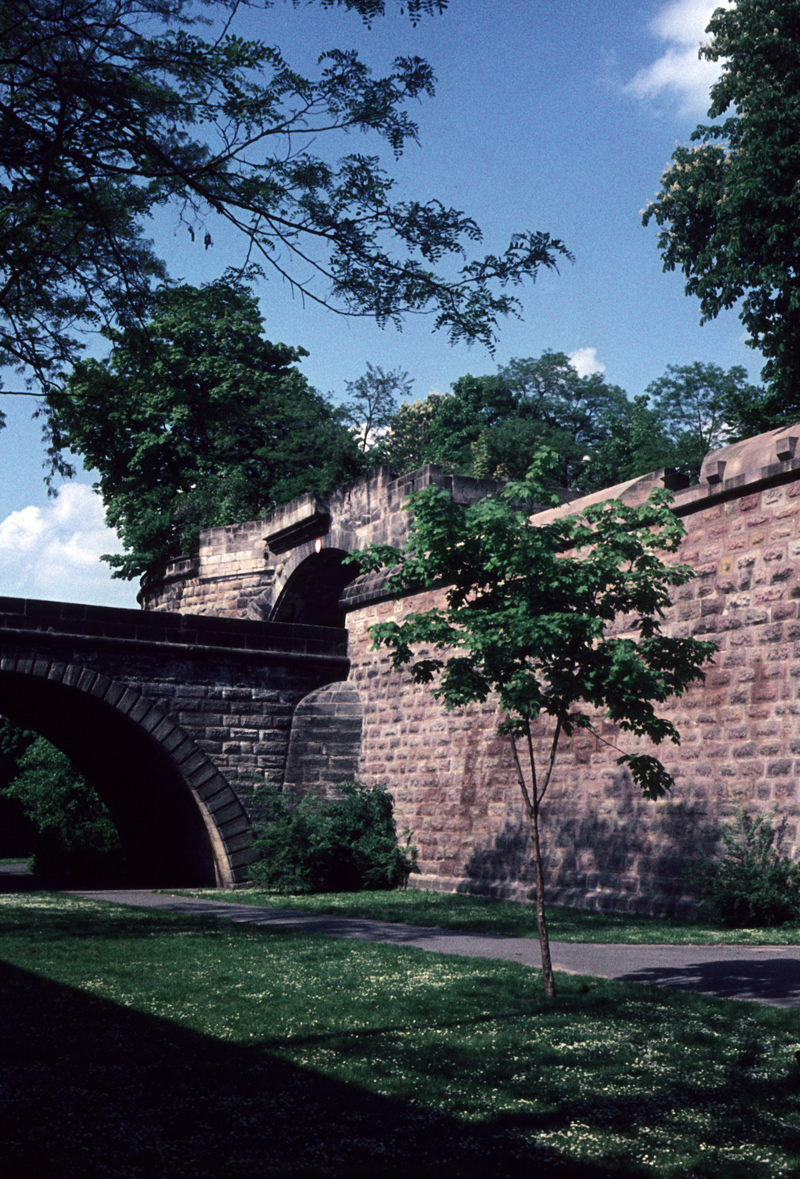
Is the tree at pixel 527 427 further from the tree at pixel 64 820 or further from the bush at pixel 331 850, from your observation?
the bush at pixel 331 850

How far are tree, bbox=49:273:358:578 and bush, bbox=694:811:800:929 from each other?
62.2 feet

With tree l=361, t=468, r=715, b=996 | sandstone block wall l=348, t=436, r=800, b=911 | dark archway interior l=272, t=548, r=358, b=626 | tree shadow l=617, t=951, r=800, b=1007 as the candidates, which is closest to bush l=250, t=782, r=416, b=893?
sandstone block wall l=348, t=436, r=800, b=911

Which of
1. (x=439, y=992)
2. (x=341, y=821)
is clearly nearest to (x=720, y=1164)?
(x=439, y=992)

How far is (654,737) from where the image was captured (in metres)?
7.23

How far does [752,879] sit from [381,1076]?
250 inches

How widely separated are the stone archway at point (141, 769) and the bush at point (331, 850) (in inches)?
40.9

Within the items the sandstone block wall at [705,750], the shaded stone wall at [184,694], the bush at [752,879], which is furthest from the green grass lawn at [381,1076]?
the shaded stone wall at [184,694]

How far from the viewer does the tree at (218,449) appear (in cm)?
3231

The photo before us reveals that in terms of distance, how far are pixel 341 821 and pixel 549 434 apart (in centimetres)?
2984

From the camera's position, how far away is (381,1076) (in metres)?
4.78

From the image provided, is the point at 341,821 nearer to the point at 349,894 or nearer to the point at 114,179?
the point at 349,894

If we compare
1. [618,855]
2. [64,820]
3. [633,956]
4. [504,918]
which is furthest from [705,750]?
[64,820]

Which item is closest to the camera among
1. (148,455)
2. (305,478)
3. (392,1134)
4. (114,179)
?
(392,1134)

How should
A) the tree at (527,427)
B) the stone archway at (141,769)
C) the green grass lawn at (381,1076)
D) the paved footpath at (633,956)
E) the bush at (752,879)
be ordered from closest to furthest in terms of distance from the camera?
the green grass lawn at (381,1076) → the paved footpath at (633,956) → the bush at (752,879) → the stone archway at (141,769) → the tree at (527,427)
